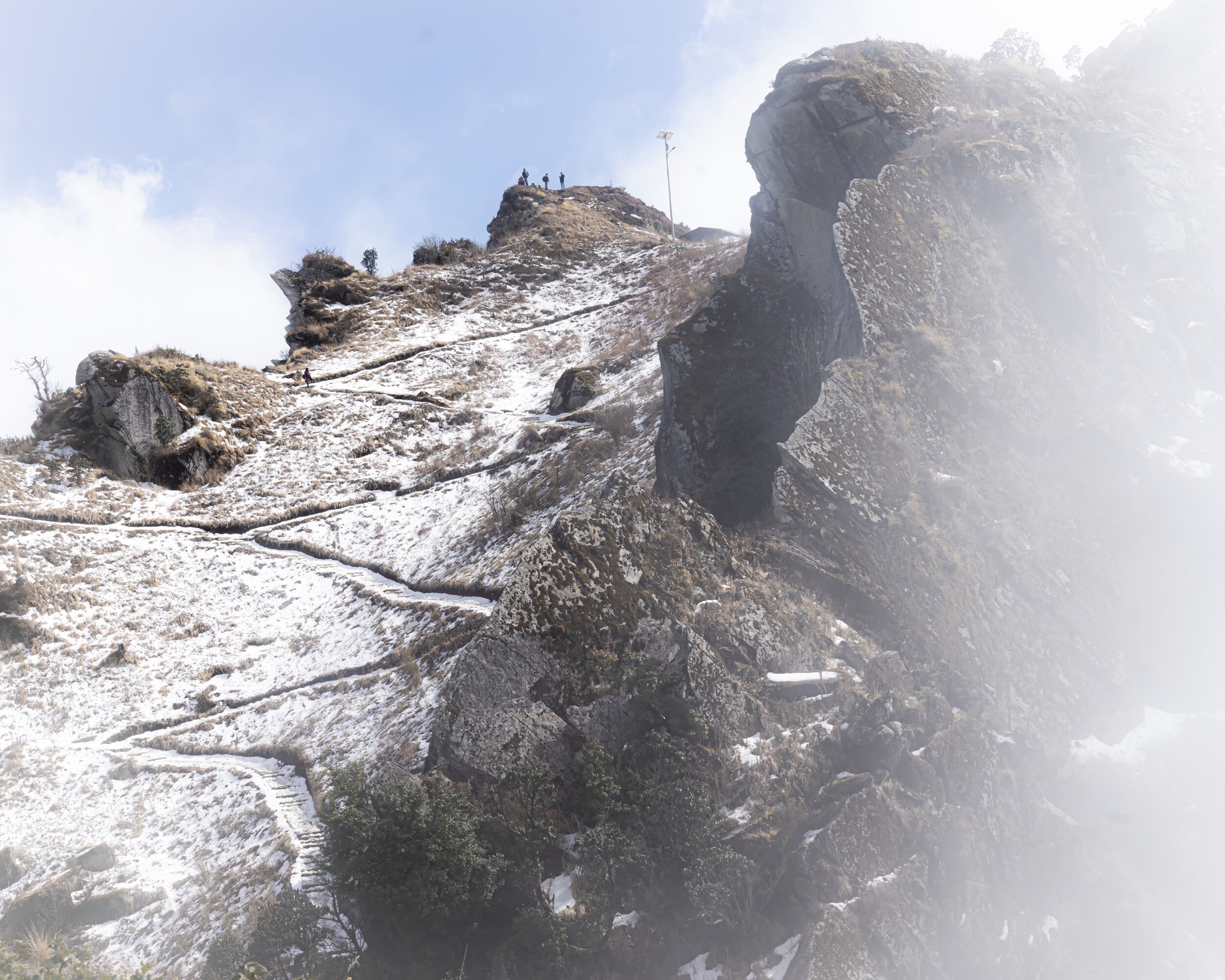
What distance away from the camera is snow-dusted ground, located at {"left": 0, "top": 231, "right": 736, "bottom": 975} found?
18.8 metres

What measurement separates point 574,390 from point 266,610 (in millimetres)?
21439

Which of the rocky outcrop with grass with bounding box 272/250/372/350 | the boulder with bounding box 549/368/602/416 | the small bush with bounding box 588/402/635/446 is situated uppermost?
the rocky outcrop with grass with bounding box 272/250/372/350

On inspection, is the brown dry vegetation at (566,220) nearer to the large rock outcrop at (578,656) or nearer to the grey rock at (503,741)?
the large rock outcrop at (578,656)

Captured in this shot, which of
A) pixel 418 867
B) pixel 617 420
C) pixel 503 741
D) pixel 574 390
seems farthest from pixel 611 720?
pixel 574 390

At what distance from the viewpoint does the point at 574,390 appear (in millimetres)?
43812

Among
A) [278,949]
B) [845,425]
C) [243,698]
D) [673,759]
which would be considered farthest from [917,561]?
[243,698]

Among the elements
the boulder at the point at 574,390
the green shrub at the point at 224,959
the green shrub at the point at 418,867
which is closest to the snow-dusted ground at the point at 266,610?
the boulder at the point at 574,390

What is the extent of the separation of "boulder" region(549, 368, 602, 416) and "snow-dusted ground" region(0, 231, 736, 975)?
42.8 inches

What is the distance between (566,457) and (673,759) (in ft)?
74.5

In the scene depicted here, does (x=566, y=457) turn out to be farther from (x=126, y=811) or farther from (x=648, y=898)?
(x=648, y=898)

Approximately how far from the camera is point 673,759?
44.3 feet

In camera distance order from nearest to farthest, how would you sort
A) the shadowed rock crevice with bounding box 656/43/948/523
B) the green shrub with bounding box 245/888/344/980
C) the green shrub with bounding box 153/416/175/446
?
1. the green shrub with bounding box 245/888/344/980
2. the shadowed rock crevice with bounding box 656/43/948/523
3. the green shrub with bounding box 153/416/175/446

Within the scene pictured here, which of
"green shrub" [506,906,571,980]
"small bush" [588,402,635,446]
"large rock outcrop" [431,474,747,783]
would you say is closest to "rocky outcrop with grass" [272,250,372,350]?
"small bush" [588,402,635,446]

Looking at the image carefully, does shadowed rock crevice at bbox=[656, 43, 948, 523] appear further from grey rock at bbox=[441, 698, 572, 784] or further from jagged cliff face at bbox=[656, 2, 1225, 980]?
grey rock at bbox=[441, 698, 572, 784]
